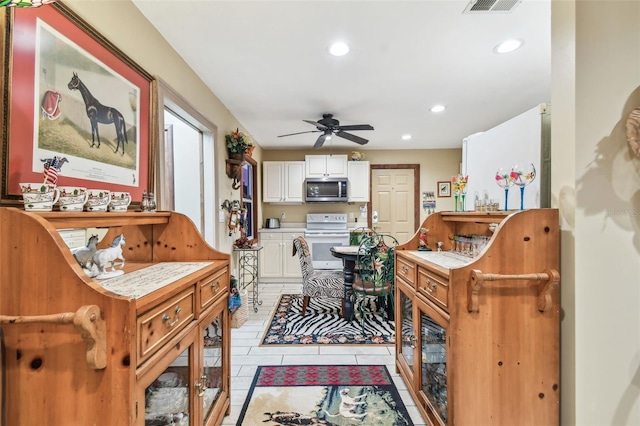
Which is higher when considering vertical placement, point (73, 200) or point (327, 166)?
point (327, 166)

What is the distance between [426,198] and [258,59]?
14.0ft

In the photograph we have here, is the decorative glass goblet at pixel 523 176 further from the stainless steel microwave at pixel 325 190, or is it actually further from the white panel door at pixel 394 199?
the white panel door at pixel 394 199

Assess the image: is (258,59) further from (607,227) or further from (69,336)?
(607,227)

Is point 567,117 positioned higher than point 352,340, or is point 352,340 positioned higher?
point 567,117

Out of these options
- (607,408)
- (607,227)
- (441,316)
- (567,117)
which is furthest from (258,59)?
(607,408)

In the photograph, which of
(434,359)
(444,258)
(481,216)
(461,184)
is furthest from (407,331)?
(461,184)

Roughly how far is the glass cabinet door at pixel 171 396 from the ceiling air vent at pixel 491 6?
2.30 metres

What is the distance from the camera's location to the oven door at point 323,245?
15.8 feet

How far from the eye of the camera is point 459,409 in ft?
3.95

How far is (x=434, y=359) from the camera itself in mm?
1508

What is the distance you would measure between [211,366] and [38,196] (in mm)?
1101

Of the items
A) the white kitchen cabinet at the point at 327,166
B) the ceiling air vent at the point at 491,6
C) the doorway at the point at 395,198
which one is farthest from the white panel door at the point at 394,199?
the ceiling air vent at the point at 491,6

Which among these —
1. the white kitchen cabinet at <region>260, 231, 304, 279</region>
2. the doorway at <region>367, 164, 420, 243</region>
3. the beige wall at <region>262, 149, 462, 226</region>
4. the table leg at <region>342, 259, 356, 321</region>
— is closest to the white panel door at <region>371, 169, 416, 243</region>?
the doorway at <region>367, 164, 420, 243</region>

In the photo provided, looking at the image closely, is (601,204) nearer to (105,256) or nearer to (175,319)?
(175,319)
